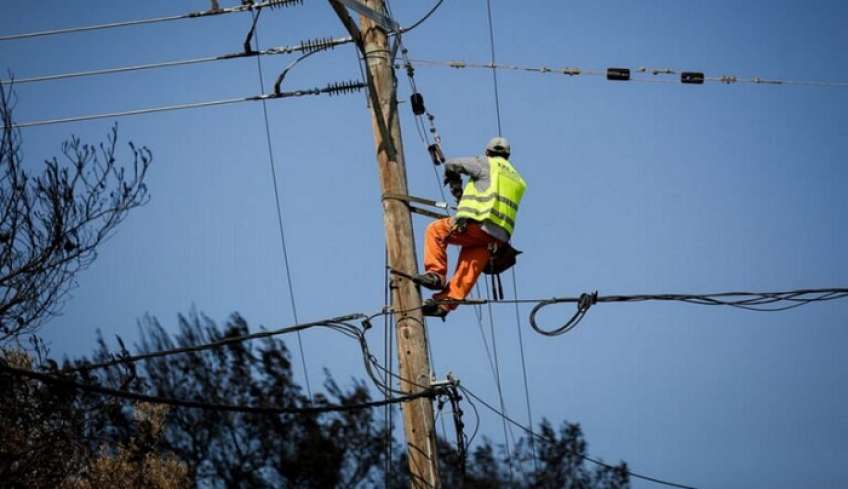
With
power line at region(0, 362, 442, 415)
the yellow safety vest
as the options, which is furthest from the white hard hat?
power line at region(0, 362, 442, 415)

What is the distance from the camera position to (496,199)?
878 centimetres

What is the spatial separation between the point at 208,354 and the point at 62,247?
10.3 meters

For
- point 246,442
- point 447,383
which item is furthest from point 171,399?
point 246,442

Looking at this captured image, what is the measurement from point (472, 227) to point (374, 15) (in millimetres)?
2016

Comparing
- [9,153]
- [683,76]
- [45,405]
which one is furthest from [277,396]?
[683,76]

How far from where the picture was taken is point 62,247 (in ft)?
37.2

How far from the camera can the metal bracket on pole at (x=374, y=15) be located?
8.52m

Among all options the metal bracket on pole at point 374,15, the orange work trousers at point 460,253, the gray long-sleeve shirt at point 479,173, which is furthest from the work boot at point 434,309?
the metal bracket on pole at point 374,15

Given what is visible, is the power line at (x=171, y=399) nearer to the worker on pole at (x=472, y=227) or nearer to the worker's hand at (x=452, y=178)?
the worker on pole at (x=472, y=227)

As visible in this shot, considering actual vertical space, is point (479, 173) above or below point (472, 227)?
above

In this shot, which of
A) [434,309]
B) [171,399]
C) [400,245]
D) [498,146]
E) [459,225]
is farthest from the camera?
[498,146]

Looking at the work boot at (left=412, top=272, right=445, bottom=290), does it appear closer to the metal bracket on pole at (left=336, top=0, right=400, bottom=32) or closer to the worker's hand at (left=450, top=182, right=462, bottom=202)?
the worker's hand at (left=450, top=182, right=462, bottom=202)

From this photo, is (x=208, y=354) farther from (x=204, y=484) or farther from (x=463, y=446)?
(x=463, y=446)

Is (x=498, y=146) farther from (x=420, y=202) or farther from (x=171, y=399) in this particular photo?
(x=171, y=399)
